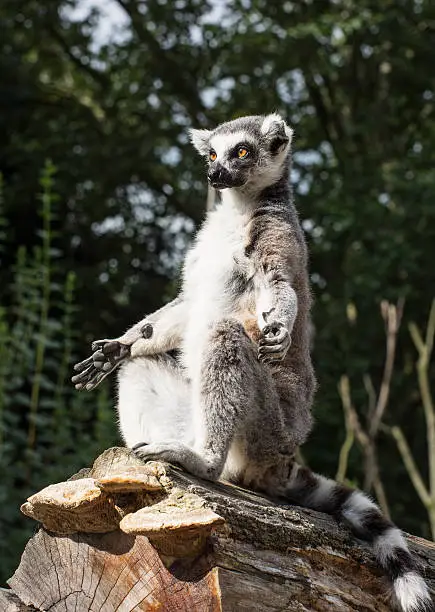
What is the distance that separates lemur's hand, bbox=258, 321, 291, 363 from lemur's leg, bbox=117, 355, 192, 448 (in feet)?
2.19

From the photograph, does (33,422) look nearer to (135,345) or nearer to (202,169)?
(135,345)

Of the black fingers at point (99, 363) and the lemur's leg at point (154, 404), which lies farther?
the black fingers at point (99, 363)

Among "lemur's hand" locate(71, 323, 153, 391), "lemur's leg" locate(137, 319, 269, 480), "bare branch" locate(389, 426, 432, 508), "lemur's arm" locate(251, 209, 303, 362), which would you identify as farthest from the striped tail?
"bare branch" locate(389, 426, 432, 508)

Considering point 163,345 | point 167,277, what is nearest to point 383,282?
point 167,277

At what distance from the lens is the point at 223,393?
4082 millimetres

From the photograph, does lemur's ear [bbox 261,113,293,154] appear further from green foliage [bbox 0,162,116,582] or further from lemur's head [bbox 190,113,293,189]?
green foliage [bbox 0,162,116,582]

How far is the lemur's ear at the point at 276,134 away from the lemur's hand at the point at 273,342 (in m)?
1.45

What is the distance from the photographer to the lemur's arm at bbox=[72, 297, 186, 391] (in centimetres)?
493

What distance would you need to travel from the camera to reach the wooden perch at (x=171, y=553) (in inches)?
128

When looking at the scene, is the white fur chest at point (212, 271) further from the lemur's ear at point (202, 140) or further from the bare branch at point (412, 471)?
the bare branch at point (412, 471)

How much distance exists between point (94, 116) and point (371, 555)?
31.4 feet

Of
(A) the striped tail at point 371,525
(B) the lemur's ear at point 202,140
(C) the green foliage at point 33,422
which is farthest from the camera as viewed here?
(C) the green foliage at point 33,422

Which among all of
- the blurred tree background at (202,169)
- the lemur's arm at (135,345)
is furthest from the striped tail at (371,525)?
the blurred tree background at (202,169)

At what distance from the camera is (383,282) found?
10.2 meters
